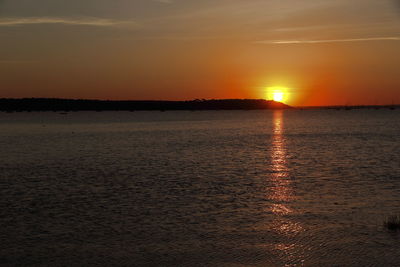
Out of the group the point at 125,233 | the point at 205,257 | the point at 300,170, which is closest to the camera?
the point at 205,257

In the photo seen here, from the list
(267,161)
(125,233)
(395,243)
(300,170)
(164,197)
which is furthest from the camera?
(267,161)

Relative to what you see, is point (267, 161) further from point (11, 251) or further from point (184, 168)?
point (11, 251)

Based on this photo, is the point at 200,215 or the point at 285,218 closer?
the point at 285,218

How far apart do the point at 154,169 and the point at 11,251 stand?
2195 cm

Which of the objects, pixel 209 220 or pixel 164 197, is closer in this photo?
pixel 209 220

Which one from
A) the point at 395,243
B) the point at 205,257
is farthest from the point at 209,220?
the point at 395,243

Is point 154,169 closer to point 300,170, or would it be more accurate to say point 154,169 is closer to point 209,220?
point 300,170

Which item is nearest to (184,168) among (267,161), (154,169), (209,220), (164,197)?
(154,169)

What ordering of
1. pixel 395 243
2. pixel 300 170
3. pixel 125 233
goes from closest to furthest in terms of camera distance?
pixel 395 243, pixel 125 233, pixel 300 170

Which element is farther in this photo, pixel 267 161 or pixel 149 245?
pixel 267 161

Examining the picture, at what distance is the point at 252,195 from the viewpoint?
2430 centimetres

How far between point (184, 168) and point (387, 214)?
20.3m

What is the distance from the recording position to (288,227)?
17.6m

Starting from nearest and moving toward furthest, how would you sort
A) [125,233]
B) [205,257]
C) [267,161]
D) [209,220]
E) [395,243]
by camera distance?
[205,257]
[395,243]
[125,233]
[209,220]
[267,161]
